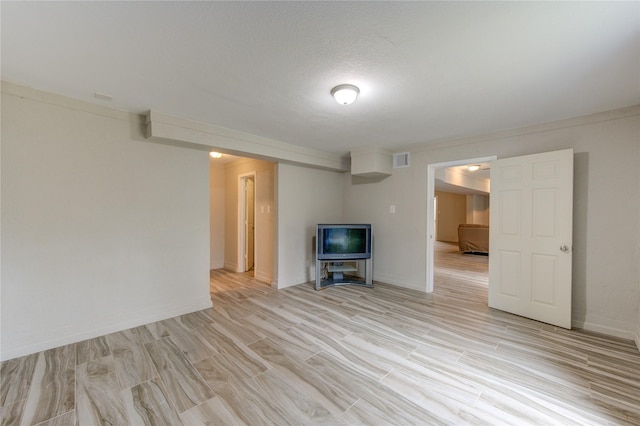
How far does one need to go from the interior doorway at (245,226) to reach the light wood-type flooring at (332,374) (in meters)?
2.24

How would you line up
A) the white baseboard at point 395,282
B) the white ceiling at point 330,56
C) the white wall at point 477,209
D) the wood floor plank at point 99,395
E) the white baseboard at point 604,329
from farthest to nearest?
the white wall at point 477,209 → the white baseboard at point 395,282 → the white baseboard at point 604,329 → the wood floor plank at point 99,395 → the white ceiling at point 330,56

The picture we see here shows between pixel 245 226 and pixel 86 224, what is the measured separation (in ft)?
9.75

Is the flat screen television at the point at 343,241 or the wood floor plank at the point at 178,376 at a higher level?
the flat screen television at the point at 343,241

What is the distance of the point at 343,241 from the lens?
4.51 metres

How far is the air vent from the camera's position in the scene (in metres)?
4.45

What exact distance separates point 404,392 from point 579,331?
245 cm

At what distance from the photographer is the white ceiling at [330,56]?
4.76ft

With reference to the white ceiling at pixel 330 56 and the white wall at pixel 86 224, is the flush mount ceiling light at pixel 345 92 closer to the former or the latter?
the white ceiling at pixel 330 56

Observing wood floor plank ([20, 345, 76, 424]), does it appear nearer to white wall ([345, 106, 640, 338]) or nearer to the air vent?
the air vent

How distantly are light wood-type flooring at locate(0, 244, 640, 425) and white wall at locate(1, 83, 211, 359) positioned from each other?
0.27 metres

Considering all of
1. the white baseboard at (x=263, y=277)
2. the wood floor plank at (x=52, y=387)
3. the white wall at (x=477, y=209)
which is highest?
the white wall at (x=477, y=209)

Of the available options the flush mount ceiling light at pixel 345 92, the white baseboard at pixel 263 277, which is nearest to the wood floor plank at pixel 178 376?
the white baseboard at pixel 263 277

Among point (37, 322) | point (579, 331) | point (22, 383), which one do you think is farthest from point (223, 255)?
point (579, 331)

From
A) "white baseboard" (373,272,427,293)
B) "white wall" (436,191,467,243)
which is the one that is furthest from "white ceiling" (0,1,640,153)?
"white wall" (436,191,467,243)
